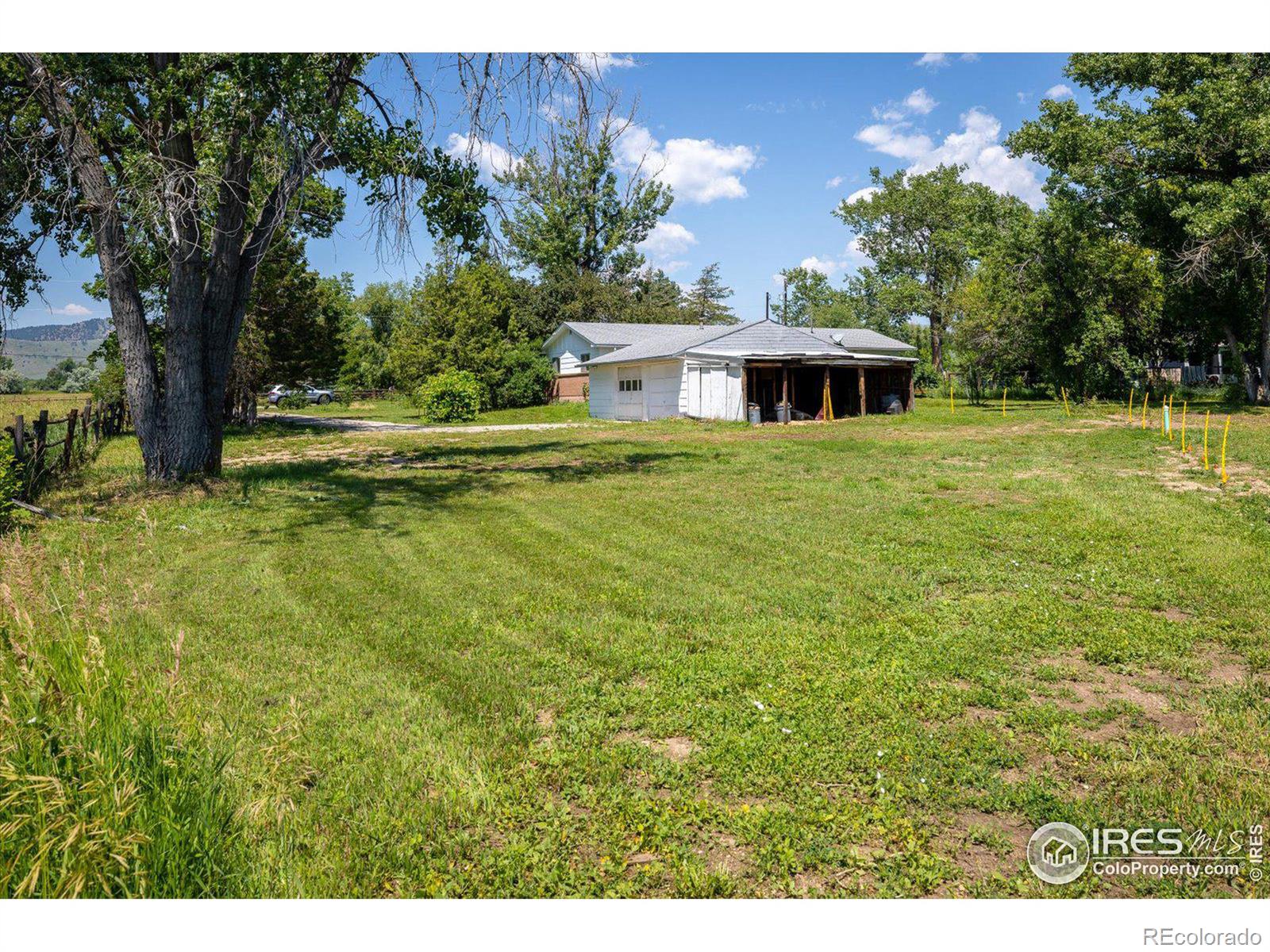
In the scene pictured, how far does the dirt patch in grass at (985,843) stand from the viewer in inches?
110

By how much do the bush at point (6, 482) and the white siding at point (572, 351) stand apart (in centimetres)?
3262

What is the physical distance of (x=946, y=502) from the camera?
10039 mm

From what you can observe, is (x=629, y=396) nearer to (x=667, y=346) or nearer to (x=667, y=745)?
(x=667, y=346)

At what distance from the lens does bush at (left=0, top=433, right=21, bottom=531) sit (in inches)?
313

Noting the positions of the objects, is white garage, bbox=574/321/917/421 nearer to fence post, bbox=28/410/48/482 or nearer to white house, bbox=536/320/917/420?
white house, bbox=536/320/917/420

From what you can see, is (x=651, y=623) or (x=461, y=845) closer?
(x=461, y=845)

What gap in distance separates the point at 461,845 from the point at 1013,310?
116 feet

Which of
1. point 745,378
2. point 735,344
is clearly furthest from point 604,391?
point 745,378

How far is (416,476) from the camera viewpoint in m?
13.6

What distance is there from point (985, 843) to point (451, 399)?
29.8 metres

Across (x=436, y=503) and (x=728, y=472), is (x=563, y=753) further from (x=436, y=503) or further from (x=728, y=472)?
(x=728, y=472)

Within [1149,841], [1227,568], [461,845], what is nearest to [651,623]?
[461,845]

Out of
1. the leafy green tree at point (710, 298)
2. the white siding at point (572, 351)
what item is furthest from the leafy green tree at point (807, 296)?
the white siding at point (572, 351)
